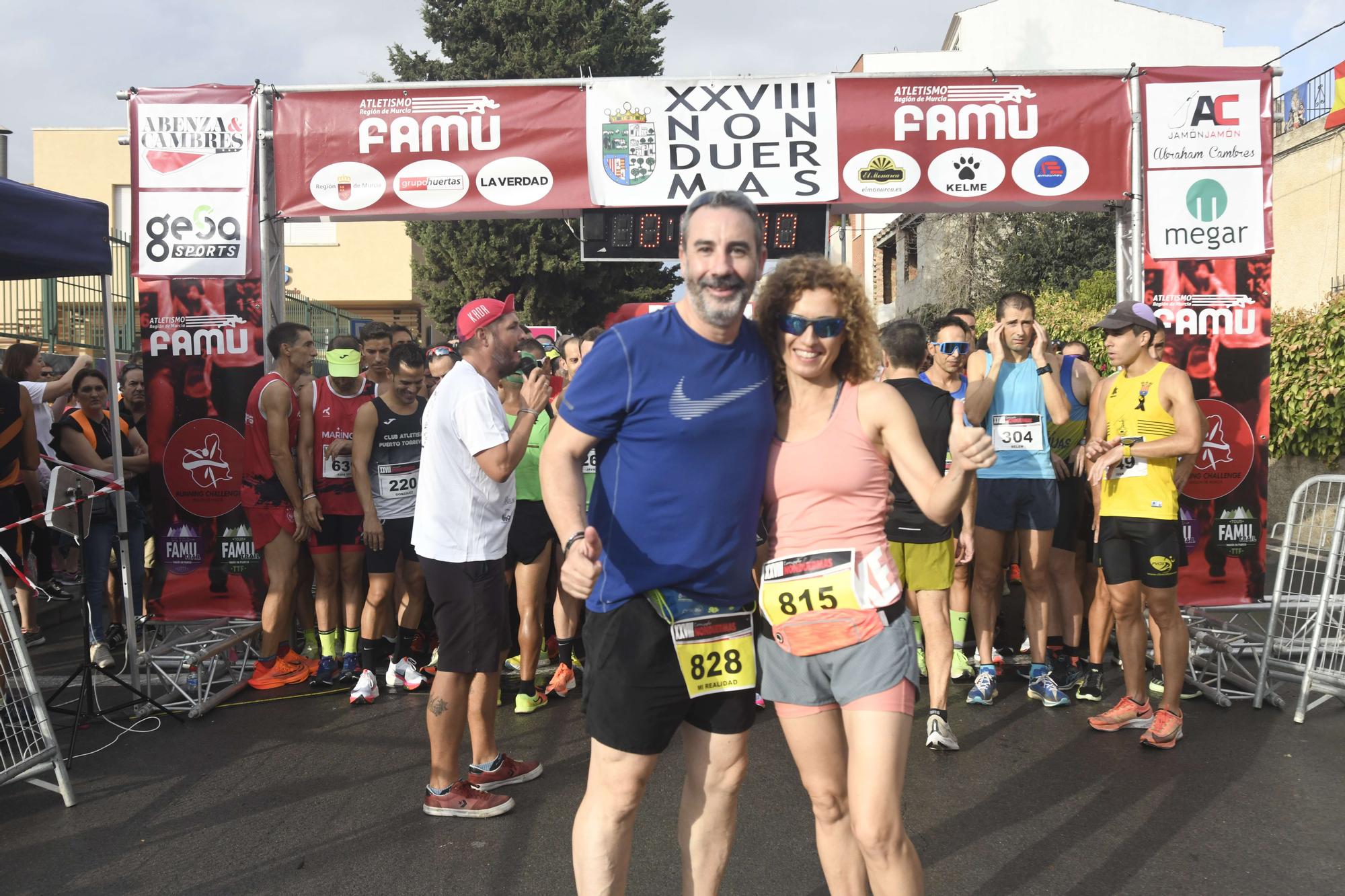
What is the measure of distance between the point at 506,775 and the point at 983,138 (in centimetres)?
544

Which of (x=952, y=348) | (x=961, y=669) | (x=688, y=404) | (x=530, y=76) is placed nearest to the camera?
(x=688, y=404)

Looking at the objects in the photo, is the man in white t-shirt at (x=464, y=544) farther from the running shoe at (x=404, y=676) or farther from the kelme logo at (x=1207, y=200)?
the kelme logo at (x=1207, y=200)

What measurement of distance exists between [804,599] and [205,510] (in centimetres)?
568

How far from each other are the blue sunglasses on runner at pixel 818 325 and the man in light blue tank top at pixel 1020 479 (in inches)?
138

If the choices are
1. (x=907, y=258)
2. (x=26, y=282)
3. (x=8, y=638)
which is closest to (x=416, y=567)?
(x=8, y=638)

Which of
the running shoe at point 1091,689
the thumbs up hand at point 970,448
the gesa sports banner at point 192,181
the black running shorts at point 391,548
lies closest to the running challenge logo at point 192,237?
the gesa sports banner at point 192,181

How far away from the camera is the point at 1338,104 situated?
18.0 metres

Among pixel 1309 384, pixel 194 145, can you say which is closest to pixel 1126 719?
pixel 194 145

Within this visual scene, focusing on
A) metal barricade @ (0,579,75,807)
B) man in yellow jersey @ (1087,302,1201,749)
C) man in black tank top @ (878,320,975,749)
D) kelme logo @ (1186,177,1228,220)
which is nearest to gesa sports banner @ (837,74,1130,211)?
kelme logo @ (1186,177,1228,220)

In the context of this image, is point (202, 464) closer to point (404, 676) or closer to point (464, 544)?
point (404, 676)

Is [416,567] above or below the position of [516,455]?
below

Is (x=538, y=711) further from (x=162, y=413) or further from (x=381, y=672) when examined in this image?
(x=162, y=413)

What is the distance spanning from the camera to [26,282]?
9.87 metres

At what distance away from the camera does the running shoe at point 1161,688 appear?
6094 millimetres
